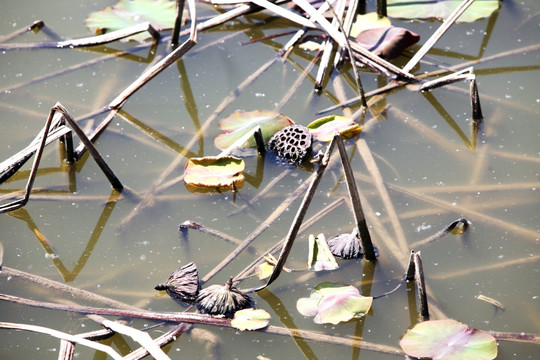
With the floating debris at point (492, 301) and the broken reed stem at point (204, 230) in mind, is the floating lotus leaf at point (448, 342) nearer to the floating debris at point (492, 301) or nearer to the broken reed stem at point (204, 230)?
the floating debris at point (492, 301)

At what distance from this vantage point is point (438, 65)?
308cm

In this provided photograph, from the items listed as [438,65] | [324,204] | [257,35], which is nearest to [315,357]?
[324,204]

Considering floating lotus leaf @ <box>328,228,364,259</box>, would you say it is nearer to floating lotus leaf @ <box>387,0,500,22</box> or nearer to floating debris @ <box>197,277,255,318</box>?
floating debris @ <box>197,277,255,318</box>

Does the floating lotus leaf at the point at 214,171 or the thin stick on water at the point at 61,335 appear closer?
the thin stick on water at the point at 61,335

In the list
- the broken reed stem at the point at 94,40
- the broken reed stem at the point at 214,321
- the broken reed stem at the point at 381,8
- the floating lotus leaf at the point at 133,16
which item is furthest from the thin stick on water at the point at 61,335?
the broken reed stem at the point at 381,8

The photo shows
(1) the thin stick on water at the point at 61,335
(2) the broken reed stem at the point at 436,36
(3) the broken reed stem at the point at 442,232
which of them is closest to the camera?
(1) the thin stick on water at the point at 61,335

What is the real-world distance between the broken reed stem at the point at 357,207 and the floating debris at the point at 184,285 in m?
0.61

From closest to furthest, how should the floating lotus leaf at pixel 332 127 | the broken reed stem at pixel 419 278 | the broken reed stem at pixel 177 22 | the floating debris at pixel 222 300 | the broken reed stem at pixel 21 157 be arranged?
the broken reed stem at pixel 419 278, the floating debris at pixel 222 300, the broken reed stem at pixel 21 157, the floating lotus leaf at pixel 332 127, the broken reed stem at pixel 177 22

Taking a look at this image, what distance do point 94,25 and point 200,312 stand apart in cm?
208

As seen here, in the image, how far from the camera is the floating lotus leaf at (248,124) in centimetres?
268

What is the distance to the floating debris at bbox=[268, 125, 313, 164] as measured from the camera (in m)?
2.54

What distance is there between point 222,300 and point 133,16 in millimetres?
2107

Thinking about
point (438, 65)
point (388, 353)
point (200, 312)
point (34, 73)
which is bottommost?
point (388, 353)

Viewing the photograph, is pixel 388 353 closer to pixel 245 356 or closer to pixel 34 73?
pixel 245 356
